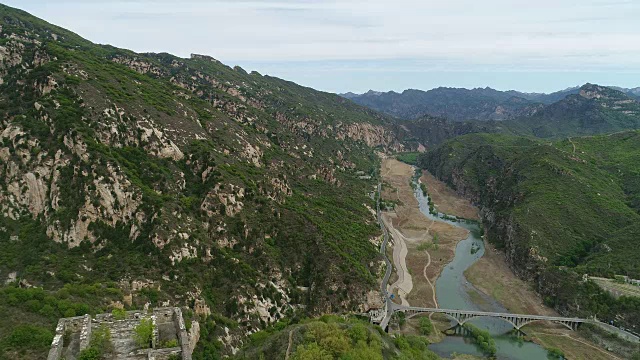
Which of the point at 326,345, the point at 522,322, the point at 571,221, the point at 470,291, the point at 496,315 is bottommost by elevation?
the point at 522,322

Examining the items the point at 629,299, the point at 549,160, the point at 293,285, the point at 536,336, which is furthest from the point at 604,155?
the point at 293,285

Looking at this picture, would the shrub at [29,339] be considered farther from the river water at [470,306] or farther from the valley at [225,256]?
the river water at [470,306]

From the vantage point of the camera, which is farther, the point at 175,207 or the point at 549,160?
the point at 549,160

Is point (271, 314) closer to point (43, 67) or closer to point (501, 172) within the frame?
point (43, 67)

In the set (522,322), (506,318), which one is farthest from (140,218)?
(522,322)

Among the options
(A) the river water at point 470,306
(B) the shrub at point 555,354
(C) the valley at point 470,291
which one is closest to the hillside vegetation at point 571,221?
(C) the valley at point 470,291

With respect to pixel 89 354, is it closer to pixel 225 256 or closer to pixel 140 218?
pixel 140 218
